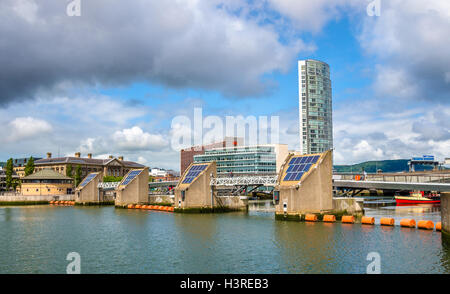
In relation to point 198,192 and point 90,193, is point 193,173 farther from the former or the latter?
point 90,193

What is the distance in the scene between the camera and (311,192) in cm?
6525

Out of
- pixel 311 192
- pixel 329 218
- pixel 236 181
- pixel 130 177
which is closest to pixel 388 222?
pixel 329 218

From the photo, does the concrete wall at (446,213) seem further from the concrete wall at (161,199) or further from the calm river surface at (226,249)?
the concrete wall at (161,199)

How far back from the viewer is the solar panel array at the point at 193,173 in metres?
89.9

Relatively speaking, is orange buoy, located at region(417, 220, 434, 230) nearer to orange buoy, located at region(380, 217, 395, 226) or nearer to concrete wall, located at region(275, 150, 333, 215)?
orange buoy, located at region(380, 217, 395, 226)

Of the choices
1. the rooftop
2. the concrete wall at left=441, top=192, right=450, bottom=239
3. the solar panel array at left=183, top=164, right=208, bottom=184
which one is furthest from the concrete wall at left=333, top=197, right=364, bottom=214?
the rooftop

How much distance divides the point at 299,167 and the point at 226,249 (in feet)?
101

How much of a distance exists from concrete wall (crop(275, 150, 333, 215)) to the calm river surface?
4688mm

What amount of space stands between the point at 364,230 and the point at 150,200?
76.7 metres

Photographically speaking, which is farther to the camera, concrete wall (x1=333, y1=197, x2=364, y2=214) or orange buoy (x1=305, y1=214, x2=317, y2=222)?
concrete wall (x1=333, y1=197, x2=364, y2=214)

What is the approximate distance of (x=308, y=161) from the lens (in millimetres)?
68062

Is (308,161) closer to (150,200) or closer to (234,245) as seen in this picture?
(234,245)

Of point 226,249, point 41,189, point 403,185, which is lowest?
point 226,249

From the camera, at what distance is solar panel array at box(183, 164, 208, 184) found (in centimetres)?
8994
